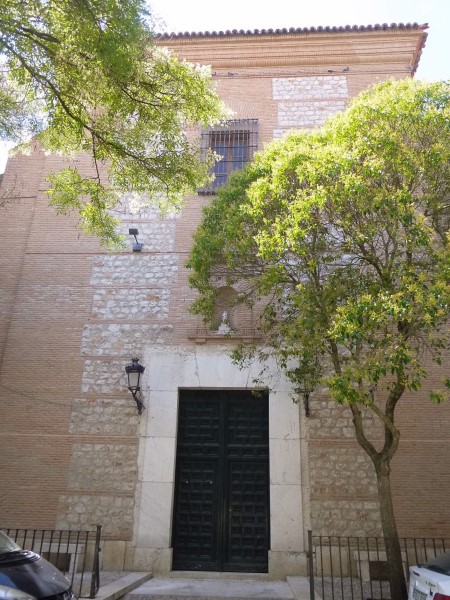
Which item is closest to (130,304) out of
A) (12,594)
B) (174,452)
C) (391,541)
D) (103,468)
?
(174,452)

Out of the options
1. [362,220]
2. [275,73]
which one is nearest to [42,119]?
[362,220]

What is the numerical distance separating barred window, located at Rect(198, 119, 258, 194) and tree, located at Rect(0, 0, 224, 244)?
3.56 metres

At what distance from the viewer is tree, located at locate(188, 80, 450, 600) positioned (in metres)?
5.34

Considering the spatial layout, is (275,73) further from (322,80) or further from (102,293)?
(102,293)

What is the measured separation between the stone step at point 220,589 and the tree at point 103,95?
17.4 feet

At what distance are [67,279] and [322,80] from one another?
7.56 metres

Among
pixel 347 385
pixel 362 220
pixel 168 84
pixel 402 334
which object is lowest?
pixel 347 385

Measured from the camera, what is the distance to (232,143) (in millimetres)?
11273

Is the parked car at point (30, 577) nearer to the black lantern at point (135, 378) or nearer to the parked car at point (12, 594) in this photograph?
the parked car at point (12, 594)

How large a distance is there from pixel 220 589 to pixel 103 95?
23.3ft

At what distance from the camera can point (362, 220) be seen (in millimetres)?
6438

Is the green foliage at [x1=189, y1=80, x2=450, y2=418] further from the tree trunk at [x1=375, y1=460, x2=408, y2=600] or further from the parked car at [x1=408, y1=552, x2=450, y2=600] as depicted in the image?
the parked car at [x1=408, y1=552, x2=450, y2=600]

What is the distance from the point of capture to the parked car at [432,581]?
12.8ft

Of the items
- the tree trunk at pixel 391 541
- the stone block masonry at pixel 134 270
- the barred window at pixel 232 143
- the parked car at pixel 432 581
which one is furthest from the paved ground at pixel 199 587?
the barred window at pixel 232 143
